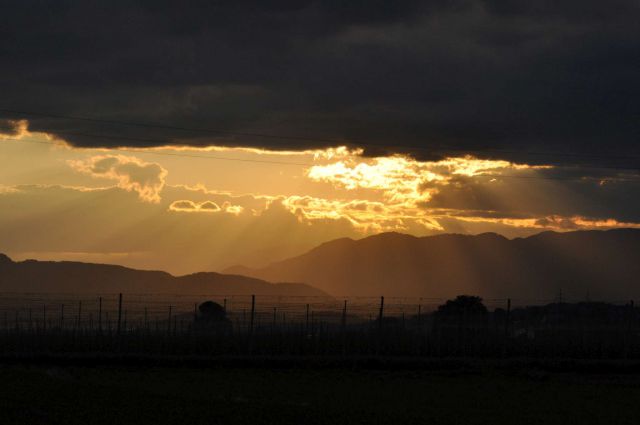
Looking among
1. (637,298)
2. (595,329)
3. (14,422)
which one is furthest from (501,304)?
(14,422)

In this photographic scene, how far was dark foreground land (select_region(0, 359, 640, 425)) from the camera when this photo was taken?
16.8 m

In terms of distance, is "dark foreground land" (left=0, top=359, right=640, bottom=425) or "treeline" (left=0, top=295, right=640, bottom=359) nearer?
"dark foreground land" (left=0, top=359, right=640, bottom=425)

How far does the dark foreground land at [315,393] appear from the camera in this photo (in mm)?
16844

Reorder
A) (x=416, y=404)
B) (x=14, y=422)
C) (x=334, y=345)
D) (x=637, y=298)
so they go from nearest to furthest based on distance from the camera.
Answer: (x=14, y=422) < (x=416, y=404) < (x=334, y=345) < (x=637, y=298)

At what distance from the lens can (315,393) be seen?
2798 cm

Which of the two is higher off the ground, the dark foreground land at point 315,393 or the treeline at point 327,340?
the treeline at point 327,340

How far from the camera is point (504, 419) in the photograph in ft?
76.1

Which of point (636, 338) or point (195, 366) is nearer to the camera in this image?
point (195, 366)

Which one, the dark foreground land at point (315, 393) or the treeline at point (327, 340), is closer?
the dark foreground land at point (315, 393)

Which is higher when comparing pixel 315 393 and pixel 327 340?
pixel 327 340

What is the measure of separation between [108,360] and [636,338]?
2269cm

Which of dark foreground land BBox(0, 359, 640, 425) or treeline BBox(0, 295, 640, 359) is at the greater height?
treeline BBox(0, 295, 640, 359)

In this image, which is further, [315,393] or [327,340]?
[327,340]

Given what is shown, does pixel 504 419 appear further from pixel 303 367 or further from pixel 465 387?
pixel 303 367
